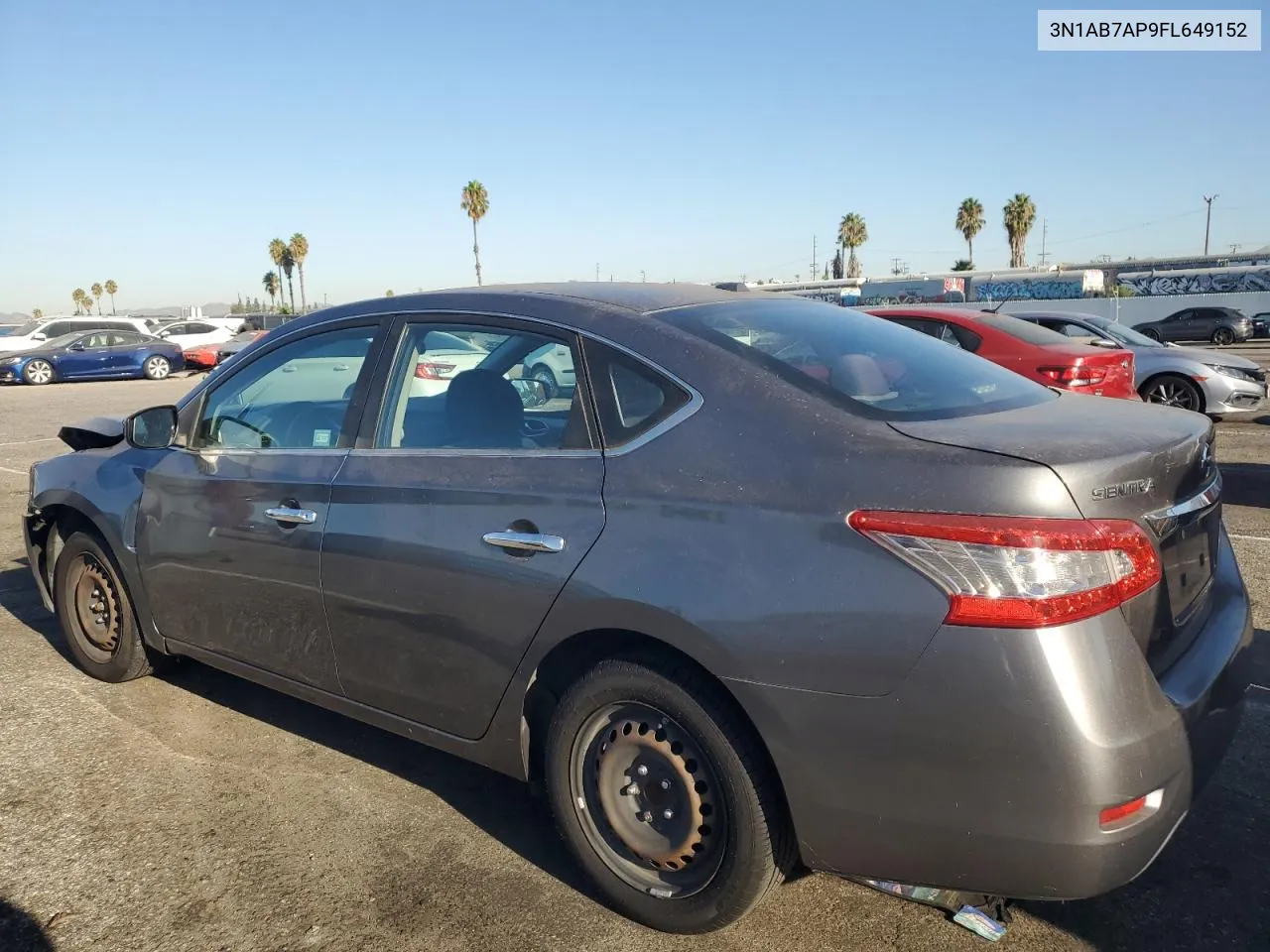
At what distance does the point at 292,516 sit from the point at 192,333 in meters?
32.8

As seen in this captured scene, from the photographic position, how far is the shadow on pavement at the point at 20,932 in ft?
8.61

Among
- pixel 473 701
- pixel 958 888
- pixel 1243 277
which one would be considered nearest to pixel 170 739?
pixel 473 701

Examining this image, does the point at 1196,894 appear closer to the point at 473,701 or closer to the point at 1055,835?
the point at 1055,835

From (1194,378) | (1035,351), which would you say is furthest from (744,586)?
(1194,378)

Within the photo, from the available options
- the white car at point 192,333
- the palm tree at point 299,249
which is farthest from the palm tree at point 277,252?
the white car at point 192,333

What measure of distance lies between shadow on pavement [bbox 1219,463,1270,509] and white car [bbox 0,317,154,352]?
27147 millimetres

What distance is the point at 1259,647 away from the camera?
172 inches

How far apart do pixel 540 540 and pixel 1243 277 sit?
5548 cm

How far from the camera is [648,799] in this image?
2582 millimetres

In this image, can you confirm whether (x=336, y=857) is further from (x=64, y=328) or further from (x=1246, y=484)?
(x=64, y=328)

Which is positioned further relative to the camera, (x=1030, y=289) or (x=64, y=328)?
(x=1030, y=289)

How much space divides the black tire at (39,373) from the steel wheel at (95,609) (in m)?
25.3

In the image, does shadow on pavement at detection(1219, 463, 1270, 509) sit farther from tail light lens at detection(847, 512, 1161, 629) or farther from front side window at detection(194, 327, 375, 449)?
front side window at detection(194, 327, 375, 449)

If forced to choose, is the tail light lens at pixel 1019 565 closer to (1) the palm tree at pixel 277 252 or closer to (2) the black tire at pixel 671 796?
(2) the black tire at pixel 671 796
